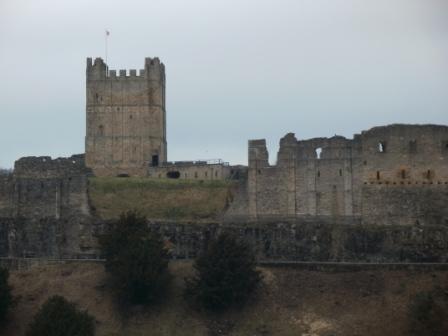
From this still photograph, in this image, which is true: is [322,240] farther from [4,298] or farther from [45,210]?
[4,298]

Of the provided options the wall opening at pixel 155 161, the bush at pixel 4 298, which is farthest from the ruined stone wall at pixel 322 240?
the wall opening at pixel 155 161

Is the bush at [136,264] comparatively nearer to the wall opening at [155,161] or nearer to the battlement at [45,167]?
the battlement at [45,167]

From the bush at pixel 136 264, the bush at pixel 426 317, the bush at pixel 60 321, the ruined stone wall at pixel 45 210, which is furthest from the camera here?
the ruined stone wall at pixel 45 210

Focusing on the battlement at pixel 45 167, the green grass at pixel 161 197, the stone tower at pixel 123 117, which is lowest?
the green grass at pixel 161 197

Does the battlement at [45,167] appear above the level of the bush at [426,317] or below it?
above

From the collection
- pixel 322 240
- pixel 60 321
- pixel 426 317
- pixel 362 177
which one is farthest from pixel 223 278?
pixel 362 177

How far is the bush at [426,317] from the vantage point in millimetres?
47688

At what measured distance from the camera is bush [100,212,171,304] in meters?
53.0

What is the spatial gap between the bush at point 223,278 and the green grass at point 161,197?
28.7ft

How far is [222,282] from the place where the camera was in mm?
52625

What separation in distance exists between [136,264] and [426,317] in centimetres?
1254

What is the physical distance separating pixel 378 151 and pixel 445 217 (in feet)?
15.4

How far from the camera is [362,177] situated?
2445 inches

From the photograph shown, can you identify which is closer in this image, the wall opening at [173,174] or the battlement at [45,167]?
the battlement at [45,167]
